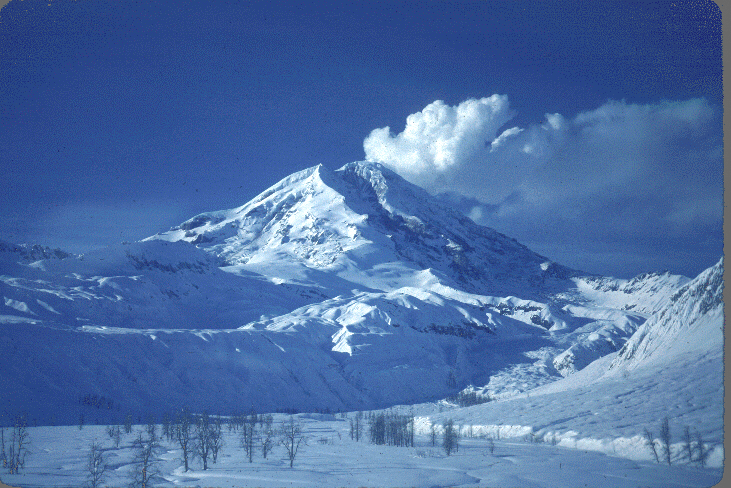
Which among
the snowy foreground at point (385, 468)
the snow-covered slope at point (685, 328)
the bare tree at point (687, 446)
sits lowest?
the snowy foreground at point (385, 468)

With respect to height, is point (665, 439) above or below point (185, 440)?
above

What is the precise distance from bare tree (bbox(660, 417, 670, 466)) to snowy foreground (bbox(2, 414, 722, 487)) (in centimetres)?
124

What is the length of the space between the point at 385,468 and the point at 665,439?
887 inches

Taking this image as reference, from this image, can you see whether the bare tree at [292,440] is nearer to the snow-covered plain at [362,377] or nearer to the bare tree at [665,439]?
the snow-covered plain at [362,377]

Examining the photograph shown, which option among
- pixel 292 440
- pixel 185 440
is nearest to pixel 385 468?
pixel 292 440

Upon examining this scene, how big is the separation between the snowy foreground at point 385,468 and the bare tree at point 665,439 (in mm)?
1237

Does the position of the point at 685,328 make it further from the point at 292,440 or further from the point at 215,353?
the point at 215,353

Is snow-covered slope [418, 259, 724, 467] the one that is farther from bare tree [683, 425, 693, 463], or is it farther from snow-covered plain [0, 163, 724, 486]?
bare tree [683, 425, 693, 463]

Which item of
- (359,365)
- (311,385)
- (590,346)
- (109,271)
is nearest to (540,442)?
(311,385)

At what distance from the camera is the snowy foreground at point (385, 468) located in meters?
38.3

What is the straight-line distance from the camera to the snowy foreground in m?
38.3

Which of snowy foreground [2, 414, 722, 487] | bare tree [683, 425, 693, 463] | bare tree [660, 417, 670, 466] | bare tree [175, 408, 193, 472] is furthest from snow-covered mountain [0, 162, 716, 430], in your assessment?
bare tree [683, 425, 693, 463]

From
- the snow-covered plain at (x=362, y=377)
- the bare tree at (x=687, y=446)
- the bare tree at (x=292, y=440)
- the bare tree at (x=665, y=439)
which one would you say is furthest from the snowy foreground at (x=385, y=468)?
the bare tree at (x=665, y=439)

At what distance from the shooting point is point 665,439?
4303 centimetres
